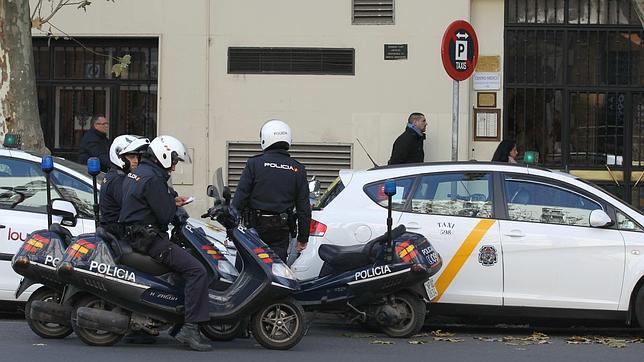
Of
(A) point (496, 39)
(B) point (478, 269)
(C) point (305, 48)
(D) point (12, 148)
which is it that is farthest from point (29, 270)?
(A) point (496, 39)

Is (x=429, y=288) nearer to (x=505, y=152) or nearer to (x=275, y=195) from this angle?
(x=275, y=195)

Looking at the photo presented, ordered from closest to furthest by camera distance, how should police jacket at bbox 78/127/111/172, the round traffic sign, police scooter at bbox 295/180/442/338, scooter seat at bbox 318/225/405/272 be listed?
1. police scooter at bbox 295/180/442/338
2. scooter seat at bbox 318/225/405/272
3. the round traffic sign
4. police jacket at bbox 78/127/111/172

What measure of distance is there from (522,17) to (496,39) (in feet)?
1.62

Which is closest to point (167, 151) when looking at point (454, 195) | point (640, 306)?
point (454, 195)

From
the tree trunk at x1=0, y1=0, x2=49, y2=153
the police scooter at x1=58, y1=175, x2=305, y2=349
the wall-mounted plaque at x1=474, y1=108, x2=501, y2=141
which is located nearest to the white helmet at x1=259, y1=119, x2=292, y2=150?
the police scooter at x1=58, y1=175, x2=305, y2=349

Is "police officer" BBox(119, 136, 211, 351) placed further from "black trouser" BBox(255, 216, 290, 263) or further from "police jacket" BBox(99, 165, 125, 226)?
"black trouser" BBox(255, 216, 290, 263)

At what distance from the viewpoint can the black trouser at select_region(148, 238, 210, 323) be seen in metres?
8.52

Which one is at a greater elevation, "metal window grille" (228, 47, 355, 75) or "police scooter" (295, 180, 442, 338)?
"metal window grille" (228, 47, 355, 75)

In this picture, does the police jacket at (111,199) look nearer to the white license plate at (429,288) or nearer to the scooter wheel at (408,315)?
the scooter wheel at (408,315)

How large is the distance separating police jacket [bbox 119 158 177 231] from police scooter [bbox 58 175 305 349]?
29cm

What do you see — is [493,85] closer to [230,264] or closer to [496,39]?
[496,39]

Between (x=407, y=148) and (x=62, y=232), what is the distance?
21.0ft

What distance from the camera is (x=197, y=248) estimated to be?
892 cm

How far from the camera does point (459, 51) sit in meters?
12.5
